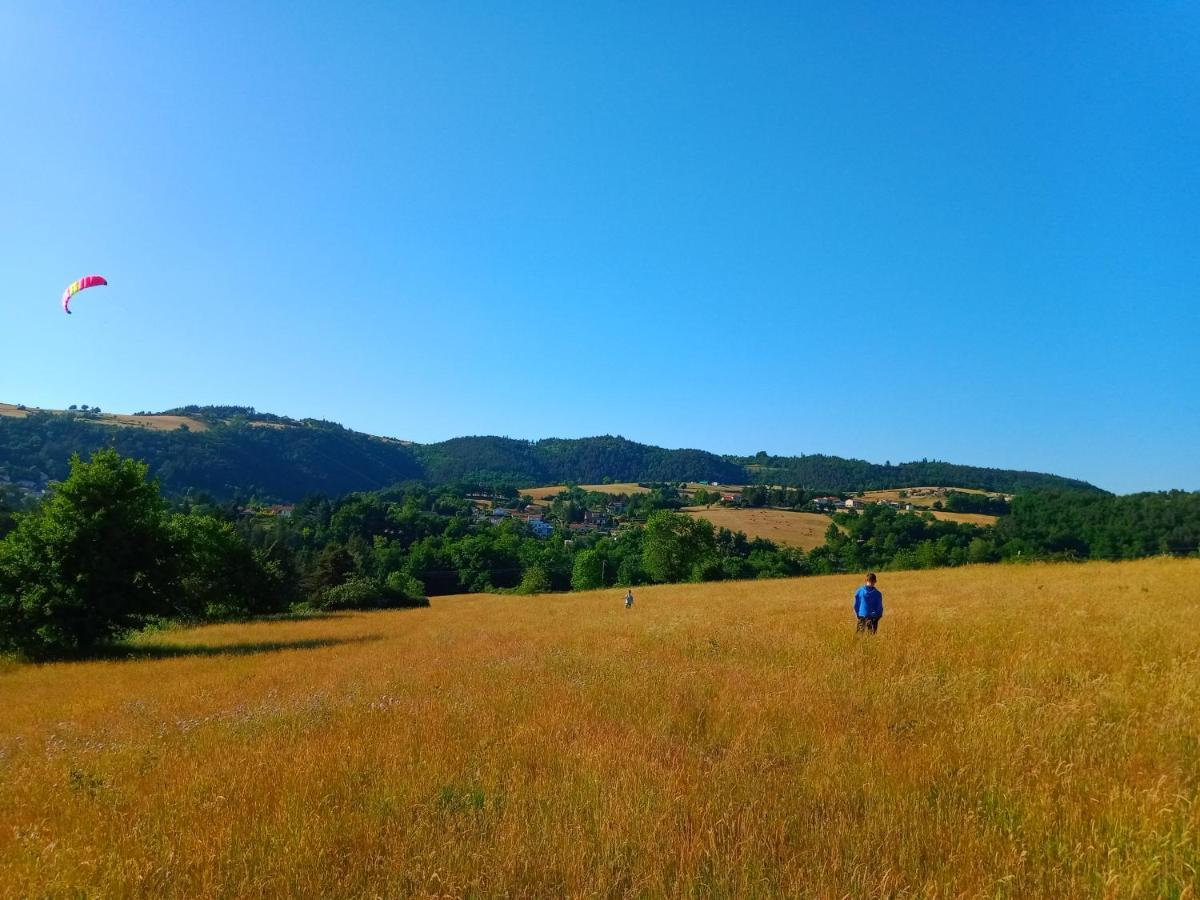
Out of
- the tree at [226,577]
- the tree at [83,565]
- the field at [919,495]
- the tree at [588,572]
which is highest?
the field at [919,495]

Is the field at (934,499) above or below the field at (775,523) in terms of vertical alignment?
above

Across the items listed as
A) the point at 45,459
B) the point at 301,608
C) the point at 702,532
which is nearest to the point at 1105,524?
the point at 702,532

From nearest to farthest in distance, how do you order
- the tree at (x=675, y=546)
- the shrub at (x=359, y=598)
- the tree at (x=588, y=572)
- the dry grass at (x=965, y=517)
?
the shrub at (x=359, y=598), the tree at (x=675, y=546), the tree at (x=588, y=572), the dry grass at (x=965, y=517)

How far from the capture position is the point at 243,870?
4.16m

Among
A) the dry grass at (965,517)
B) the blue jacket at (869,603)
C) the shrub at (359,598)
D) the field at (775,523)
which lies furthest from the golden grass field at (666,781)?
the dry grass at (965,517)

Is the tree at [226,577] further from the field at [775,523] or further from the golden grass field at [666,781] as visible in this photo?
the field at [775,523]

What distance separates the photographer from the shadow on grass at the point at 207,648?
22.5 metres

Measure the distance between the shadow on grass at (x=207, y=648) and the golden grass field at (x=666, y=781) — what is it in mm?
12380

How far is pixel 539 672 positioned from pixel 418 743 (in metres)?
4.23

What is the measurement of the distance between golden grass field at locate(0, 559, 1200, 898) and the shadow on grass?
1238 centimetres

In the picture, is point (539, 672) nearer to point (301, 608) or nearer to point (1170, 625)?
point (1170, 625)

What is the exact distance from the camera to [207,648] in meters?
24.4

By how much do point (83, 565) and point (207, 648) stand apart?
508 cm

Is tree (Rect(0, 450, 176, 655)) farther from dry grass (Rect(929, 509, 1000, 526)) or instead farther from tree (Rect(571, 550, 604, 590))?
dry grass (Rect(929, 509, 1000, 526))
